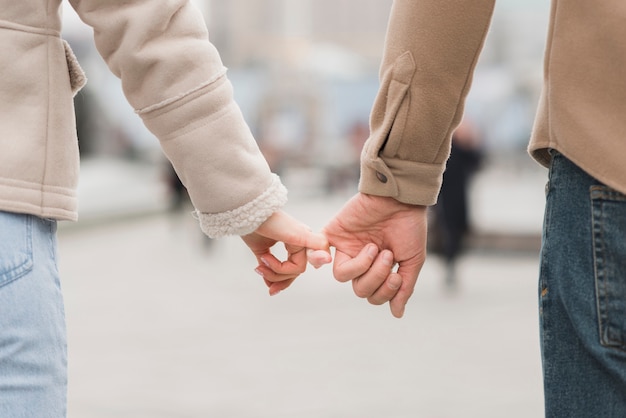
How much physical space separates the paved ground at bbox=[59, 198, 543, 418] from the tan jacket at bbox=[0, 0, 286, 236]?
3.00 meters

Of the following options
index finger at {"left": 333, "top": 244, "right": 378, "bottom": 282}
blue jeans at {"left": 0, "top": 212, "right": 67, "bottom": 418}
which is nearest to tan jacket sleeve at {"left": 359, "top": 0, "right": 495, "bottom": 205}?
index finger at {"left": 333, "top": 244, "right": 378, "bottom": 282}

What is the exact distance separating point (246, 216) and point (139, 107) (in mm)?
284

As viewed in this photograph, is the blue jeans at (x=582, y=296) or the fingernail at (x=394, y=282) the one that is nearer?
the blue jeans at (x=582, y=296)

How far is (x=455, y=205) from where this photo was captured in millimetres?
9648

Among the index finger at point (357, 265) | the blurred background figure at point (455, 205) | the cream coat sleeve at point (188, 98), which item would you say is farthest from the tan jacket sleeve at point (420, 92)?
the blurred background figure at point (455, 205)

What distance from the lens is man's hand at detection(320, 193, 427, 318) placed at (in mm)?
2080

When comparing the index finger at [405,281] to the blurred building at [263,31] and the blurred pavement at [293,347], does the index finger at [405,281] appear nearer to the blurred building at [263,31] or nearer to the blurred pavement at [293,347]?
the blurred pavement at [293,347]

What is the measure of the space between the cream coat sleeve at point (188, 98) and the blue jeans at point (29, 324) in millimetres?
306

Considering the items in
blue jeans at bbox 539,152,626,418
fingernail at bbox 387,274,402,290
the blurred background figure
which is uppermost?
blue jeans at bbox 539,152,626,418

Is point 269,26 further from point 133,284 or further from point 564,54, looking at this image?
point 564,54

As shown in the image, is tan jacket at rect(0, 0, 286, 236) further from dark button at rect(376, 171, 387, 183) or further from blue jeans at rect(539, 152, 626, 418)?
blue jeans at rect(539, 152, 626, 418)

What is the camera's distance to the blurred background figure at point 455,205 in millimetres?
9422

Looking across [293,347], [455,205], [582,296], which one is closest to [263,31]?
[455,205]

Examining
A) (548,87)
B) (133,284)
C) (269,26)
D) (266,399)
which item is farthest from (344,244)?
(269,26)
